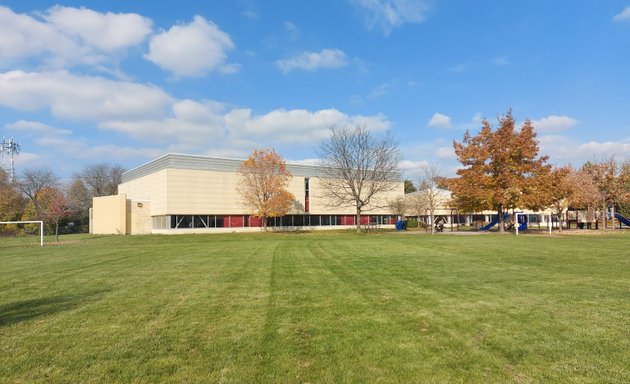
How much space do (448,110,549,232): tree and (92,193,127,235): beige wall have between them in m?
41.8

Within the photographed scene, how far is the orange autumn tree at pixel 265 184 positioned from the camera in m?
48.7

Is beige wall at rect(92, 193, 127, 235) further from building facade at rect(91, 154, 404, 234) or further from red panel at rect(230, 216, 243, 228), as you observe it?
red panel at rect(230, 216, 243, 228)

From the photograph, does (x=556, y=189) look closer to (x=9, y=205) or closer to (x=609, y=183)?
(x=609, y=183)

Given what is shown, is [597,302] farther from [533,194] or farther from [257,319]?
[533,194]

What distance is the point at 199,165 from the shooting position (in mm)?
51500

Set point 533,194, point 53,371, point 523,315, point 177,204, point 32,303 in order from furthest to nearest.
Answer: point 177,204 → point 533,194 → point 32,303 → point 523,315 → point 53,371

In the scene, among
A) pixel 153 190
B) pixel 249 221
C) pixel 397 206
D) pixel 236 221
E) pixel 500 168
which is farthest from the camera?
pixel 397 206

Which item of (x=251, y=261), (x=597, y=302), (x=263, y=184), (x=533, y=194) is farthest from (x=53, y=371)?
(x=263, y=184)

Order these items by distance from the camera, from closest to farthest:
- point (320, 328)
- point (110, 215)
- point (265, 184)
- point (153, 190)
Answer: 1. point (320, 328)
2. point (265, 184)
3. point (153, 190)
4. point (110, 215)

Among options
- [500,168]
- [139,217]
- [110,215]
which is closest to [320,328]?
[500,168]

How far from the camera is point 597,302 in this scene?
7746mm

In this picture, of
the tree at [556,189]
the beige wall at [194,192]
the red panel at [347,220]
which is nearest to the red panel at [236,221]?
the beige wall at [194,192]

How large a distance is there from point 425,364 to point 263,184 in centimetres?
4554

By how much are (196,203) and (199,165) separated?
4973 mm
